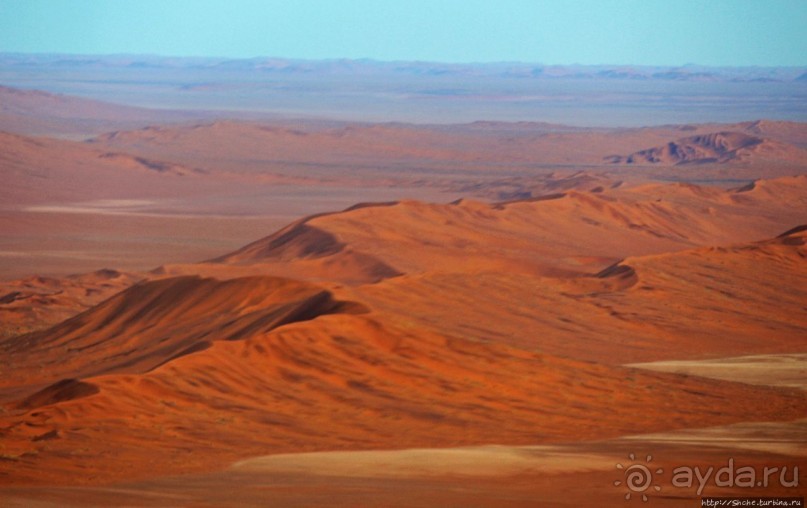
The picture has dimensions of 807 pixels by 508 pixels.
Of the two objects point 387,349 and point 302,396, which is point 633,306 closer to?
point 387,349

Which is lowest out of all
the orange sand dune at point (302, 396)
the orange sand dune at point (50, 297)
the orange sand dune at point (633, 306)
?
the orange sand dune at point (50, 297)

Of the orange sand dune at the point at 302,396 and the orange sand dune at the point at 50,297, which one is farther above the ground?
the orange sand dune at the point at 302,396

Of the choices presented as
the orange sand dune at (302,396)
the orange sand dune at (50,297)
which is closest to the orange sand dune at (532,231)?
the orange sand dune at (50,297)

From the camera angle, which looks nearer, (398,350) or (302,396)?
(302,396)

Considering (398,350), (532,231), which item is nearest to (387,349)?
(398,350)

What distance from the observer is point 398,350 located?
20078 millimetres

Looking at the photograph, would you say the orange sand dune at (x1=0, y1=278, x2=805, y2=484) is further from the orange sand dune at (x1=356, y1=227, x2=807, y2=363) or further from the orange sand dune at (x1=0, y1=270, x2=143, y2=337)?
the orange sand dune at (x1=0, y1=270, x2=143, y2=337)

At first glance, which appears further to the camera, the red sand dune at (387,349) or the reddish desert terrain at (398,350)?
the red sand dune at (387,349)

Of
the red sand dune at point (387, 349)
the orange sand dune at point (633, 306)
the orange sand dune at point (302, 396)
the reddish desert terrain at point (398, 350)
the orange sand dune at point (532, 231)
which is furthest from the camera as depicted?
the orange sand dune at point (532, 231)

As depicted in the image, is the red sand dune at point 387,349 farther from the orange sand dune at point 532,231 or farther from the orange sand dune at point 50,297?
the orange sand dune at point 50,297

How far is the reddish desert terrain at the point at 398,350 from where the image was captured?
44.0ft

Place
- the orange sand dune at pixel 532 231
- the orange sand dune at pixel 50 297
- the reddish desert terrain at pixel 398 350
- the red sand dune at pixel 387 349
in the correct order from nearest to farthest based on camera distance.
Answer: the reddish desert terrain at pixel 398 350, the red sand dune at pixel 387 349, the orange sand dune at pixel 50 297, the orange sand dune at pixel 532 231

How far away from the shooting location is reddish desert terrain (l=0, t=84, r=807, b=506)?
44.0ft

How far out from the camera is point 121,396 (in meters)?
16.8
